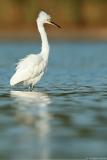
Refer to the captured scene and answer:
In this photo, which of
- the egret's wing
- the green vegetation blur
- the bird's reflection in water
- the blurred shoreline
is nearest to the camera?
the bird's reflection in water

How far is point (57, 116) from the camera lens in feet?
36.6

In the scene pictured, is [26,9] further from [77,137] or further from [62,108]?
[77,137]

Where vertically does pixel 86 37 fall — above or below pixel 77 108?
above

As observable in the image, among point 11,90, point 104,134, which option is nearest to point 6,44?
point 11,90

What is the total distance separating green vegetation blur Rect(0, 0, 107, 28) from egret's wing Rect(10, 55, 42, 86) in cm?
2652

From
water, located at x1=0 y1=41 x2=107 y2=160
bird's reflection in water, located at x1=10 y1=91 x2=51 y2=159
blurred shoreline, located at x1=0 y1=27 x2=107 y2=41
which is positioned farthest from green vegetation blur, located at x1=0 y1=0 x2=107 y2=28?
bird's reflection in water, located at x1=10 y1=91 x2=51 y2=159

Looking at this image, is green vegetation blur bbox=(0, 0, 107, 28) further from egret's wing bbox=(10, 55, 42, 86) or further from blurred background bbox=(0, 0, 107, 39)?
egret's wing bbox=(10, 55, 42, 86)

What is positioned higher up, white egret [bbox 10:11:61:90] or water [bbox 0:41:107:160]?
white egret [bbox 10:11:61:90]

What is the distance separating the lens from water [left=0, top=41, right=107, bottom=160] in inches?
333

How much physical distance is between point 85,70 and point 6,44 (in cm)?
1537

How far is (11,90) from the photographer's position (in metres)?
15.4

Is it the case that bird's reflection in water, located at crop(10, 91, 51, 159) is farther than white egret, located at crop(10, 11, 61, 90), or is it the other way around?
white egret, located at crop(10, 11, 61, 90)

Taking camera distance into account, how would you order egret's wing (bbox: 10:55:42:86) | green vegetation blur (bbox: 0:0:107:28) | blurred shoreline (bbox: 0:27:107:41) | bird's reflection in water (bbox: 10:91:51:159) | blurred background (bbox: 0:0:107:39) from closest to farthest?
bird's reflection in water (bbox: 10:91:51:159) < egret's wing (bbox: 10:55:42:86) < blurred shoreline (bbox: 0:27:107:41) < blurred background (bbox: 0:0:107:39) < green vegetation blur (bbox: 0:0:107:28)

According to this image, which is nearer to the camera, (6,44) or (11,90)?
(11,90)
